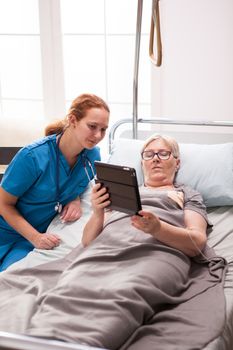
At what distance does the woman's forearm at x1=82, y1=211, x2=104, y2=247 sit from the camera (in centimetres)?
171

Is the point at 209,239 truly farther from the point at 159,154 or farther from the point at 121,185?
the point at 121,185

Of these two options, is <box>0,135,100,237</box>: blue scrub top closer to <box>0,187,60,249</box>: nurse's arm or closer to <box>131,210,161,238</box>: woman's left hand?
<box>0,187,60,249</box>: nurse's arm

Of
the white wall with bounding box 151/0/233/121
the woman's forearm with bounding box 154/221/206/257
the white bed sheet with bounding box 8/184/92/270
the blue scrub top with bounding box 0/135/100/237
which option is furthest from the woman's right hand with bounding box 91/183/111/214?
the white wall with bounding box 151/0/233/121

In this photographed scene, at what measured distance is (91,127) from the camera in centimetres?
195

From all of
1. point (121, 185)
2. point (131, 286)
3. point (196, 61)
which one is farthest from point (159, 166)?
point (196, 61)

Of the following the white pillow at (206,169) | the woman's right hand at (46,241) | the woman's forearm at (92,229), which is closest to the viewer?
the woman's forearm at (92,229)

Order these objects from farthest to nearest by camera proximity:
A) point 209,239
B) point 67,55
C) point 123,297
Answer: point 67,55 < point 209,239 < point 123,297

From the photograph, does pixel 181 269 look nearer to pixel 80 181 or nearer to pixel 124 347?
pixel 124 347

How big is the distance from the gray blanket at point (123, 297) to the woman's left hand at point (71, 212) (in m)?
0.43

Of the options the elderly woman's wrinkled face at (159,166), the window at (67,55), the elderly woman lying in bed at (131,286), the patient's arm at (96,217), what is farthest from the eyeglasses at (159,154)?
the window at (67,55)

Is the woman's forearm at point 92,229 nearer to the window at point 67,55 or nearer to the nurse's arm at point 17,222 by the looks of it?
the nurse's arm at point 17,222

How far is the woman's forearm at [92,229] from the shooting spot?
67.3 inches

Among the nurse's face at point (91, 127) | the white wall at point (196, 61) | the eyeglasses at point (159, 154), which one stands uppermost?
the white wall at point (196, 61)

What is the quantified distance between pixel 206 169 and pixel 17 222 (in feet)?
2.97
